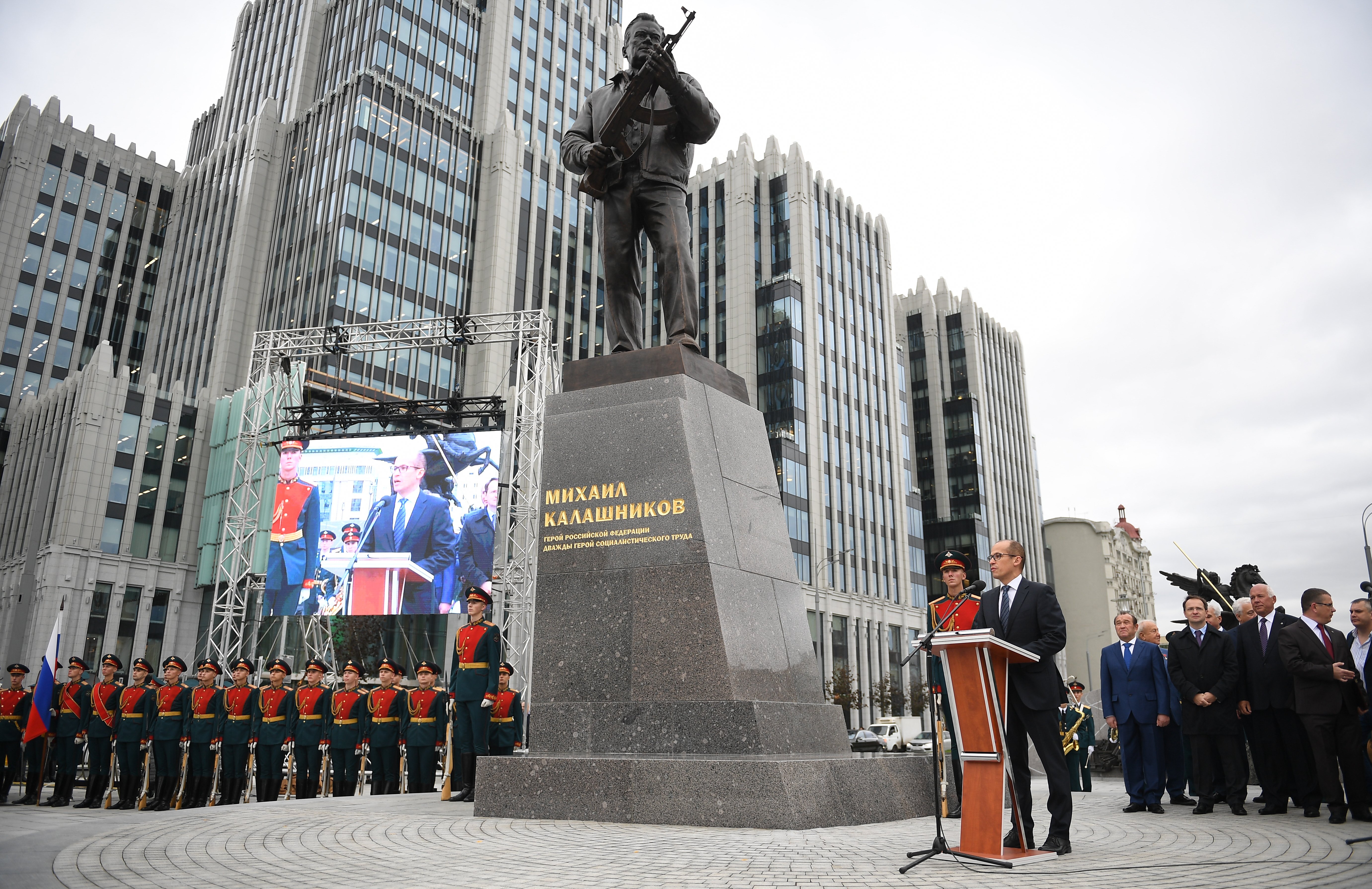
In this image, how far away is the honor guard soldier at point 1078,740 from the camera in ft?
37.2

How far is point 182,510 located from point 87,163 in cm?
3413

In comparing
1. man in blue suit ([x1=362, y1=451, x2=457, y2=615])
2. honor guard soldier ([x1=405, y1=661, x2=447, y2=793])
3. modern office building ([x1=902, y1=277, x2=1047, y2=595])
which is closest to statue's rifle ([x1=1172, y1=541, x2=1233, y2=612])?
honor guard soldier ([x1=405, y1=661, x2=447, y2=793])

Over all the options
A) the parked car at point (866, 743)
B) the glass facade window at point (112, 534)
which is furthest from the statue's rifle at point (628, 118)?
the glass facade window at point (112, 534)

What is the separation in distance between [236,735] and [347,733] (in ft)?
4.48

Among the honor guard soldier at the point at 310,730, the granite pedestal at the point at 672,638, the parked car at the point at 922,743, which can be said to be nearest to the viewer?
the granite pedestal at the point at 672,638

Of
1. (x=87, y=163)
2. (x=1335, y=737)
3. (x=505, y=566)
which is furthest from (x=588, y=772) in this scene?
(x=87, y=163)

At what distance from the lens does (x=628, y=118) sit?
8320 mm

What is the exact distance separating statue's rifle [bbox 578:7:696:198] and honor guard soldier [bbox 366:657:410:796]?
647cm

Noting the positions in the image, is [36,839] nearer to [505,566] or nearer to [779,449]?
[505,566]

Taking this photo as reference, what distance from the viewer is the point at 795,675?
7.27 meters

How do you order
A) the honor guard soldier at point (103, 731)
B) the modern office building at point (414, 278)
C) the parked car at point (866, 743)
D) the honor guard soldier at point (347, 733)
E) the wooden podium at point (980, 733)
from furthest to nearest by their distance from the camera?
the modern office building at point (414, 278) → the parked car at point (866, 743) → the honor guard soldier at point (103, 731) → the honor guard soldier at point (347, 733) → the wooden podium at point (980, 733)

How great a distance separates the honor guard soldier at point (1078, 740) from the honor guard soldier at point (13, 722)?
44.7ft

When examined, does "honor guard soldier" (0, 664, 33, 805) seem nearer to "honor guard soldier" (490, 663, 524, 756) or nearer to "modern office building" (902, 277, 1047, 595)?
"honor guard soldier" (490, 663, 524, 756)

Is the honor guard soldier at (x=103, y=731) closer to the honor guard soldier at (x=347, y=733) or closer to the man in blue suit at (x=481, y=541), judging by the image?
the honor guard soldier at (x=347, y=733)
